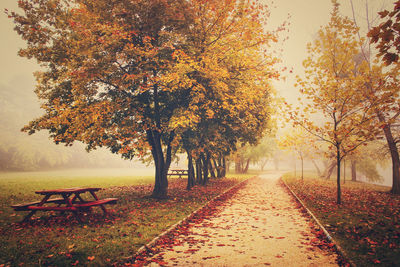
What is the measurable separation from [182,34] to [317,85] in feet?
24.0

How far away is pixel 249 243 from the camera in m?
6.14

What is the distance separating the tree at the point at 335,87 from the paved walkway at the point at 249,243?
4494mm

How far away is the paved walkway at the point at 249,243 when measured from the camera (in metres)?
4.95

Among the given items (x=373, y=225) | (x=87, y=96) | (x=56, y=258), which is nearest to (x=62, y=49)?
(x=87, y=96)

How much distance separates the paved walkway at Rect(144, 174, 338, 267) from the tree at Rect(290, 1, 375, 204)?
449cm

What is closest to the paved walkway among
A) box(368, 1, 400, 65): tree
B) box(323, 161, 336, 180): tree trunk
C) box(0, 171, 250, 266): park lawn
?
box(0, 171, 250, 266): park lawn

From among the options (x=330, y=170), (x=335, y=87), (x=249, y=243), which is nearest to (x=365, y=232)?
(x=249, y=243)

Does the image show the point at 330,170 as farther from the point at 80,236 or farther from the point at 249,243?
the point at 80,236

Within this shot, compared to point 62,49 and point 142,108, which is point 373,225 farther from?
point 62,49

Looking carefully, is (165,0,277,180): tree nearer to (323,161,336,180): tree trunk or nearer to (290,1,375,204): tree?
(290,1,375,204): tree

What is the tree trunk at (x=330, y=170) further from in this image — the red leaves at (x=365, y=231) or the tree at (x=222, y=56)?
the tree at (x=222, y=56)

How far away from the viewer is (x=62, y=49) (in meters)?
11.0

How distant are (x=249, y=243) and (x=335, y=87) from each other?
857 cm

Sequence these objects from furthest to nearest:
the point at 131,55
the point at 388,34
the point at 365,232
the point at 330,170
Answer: the point at 330,170
the point at 131,55
the point at 365,232
the point at 388,34
